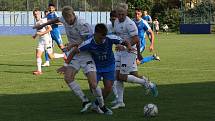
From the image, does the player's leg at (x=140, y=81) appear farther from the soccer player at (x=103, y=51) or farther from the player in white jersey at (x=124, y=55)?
the soccer player at (x=103, y=51)

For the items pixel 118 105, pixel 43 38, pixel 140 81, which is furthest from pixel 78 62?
pixel 43 38

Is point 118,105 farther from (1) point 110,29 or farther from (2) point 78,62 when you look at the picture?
(1) point 110,29

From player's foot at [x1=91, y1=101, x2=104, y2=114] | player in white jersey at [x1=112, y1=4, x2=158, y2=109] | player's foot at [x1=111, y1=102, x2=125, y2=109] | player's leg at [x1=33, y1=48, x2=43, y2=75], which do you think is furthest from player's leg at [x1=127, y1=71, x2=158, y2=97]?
player's leg at [x1=33, y1=48, x2=43, y2=75]

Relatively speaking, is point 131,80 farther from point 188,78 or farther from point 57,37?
point 57,37

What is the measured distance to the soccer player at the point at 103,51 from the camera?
412 inches

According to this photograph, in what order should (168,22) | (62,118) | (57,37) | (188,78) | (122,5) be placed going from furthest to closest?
(168,22)
(57,37)
(188,78)
(122,5)
(62,118)

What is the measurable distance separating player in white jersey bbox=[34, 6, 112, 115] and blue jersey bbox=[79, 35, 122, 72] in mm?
148

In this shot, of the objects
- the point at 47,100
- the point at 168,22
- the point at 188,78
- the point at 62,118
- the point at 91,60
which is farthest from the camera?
the point at 168,22

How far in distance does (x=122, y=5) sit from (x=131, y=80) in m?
1.66

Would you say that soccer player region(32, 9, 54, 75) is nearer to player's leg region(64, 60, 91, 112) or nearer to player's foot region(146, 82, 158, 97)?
player's foot region(146, 82, 158, 97)

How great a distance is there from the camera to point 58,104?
11922 millimetres

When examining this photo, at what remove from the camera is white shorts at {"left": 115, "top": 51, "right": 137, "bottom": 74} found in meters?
12.1

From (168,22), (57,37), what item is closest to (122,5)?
(57,37)

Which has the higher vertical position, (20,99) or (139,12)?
(139,12)
